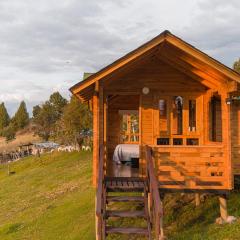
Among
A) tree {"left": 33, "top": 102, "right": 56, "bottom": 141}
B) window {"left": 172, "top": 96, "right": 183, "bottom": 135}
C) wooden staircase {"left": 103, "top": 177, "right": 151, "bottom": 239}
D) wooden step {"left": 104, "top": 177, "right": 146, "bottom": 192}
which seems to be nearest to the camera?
wooden staircase {"left": 103, "top": 177, "right": 151, "bottom": 239}

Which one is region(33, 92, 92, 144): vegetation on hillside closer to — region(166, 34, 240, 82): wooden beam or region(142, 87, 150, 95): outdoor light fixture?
region(142, 87, 150, 95): outdoor light fixture

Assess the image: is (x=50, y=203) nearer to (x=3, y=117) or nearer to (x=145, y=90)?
(x=145, y=90)

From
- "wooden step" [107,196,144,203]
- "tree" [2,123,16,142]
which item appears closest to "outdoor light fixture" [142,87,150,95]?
"wooden step" [107,196,144,203]

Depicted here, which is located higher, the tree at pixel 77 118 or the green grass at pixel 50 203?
the tree at pixel 77 118

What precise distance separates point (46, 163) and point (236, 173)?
28153mm

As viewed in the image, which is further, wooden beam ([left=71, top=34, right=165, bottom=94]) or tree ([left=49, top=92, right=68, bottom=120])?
tree ([left=49, top=92, right=68, bottom=120])

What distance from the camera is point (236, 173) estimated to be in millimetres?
14586

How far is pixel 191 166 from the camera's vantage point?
Answer: 12.1 m

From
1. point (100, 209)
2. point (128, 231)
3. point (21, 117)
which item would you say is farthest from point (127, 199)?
point (21, 117)

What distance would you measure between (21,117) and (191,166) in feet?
290

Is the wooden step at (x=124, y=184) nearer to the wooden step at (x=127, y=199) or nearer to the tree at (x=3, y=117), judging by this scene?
the wooden step at (x=127, y=199)

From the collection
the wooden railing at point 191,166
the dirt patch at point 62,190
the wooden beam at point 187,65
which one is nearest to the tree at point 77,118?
the dirt patch at point 62,190

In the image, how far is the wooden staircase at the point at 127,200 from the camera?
34.9 ft

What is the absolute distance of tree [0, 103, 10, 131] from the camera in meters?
103
